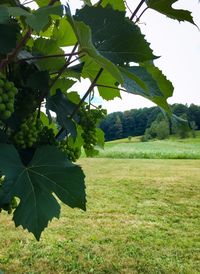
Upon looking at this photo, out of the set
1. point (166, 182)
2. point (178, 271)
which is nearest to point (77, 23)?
point (178, 271)

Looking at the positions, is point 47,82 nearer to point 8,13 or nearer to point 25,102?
point 25,102

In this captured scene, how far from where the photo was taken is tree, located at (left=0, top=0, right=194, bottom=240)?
0.55m

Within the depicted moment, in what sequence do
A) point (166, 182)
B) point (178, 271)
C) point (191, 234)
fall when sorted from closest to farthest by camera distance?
1. point (178, 271)
2. point (191, 234)
3. point (166, 182)

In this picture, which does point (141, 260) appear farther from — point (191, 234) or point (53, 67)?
point (53, 67)

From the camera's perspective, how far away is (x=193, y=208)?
797 cm

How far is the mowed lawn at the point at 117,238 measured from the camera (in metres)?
4.71

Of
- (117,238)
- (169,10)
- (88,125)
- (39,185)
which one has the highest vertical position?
(169,10)

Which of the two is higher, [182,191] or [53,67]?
[53,67]

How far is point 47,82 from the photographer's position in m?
0.73

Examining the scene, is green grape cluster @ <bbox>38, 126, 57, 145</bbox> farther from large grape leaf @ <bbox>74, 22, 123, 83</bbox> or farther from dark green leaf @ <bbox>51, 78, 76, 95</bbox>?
large grape leaf @ <bbox>74, 22, 123, 83</bbox>

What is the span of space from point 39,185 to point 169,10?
421 mm

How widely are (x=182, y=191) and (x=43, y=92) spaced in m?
9.44

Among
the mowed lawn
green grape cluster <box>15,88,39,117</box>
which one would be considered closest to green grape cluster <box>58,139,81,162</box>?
green grape cluster <box>15,88,39,117</box>

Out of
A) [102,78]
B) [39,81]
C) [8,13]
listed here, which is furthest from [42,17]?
[102,78]
